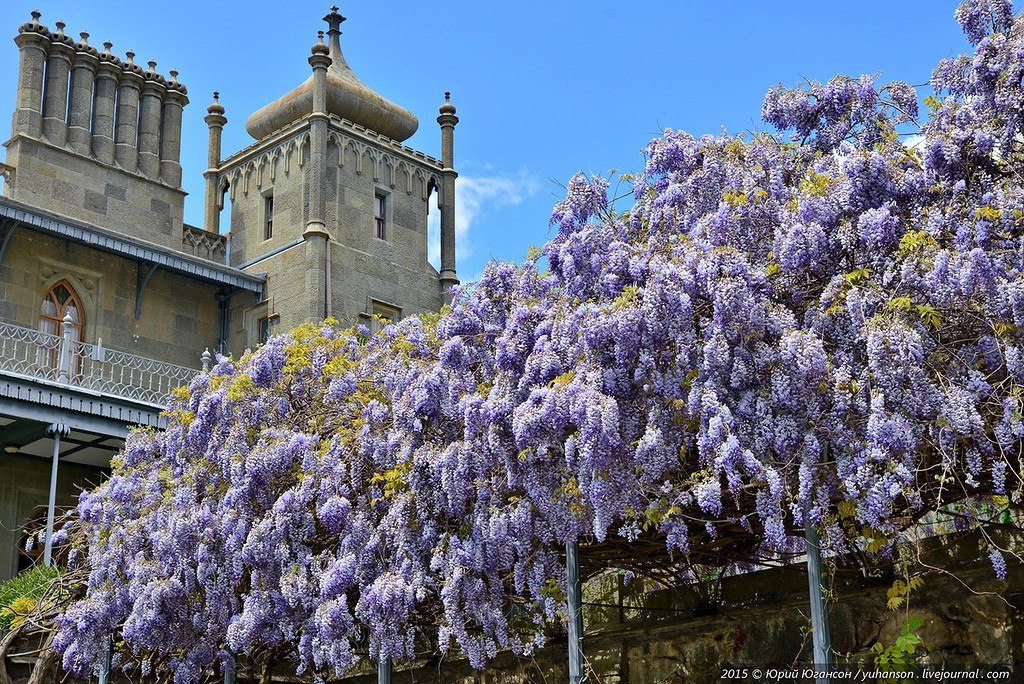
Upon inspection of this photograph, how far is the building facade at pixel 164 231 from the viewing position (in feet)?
60.2

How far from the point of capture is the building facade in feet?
60.2

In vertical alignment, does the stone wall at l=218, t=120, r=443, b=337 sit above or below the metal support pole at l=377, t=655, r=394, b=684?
above

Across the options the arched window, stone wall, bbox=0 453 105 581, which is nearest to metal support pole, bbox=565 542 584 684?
stone wall, bbox=0 453 105 581

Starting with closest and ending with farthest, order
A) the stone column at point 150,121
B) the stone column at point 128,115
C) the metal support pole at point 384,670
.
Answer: the metal support pole at point 384,670 < the stone column at point 128,115 < the stone column at point 150,121

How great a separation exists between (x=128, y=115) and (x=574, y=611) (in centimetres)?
1647

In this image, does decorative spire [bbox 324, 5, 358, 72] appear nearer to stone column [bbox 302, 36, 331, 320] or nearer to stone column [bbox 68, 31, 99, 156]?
stone column [bbox 302, 36, 331, 320]

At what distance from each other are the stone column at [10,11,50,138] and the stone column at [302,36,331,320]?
14.1 ft

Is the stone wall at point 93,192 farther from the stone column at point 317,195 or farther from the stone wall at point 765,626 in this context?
the stone wall at point 765,626

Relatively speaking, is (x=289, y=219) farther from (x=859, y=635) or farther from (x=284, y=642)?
(x=859, y=635)

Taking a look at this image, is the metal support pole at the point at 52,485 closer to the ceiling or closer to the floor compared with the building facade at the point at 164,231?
closer to the floor

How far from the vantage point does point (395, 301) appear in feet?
72.1

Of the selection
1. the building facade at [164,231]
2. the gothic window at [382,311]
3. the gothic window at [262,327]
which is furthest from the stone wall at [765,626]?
the gothic window at [382,311]

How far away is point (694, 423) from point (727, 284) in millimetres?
749

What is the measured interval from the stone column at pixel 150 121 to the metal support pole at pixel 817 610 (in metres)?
17.3
